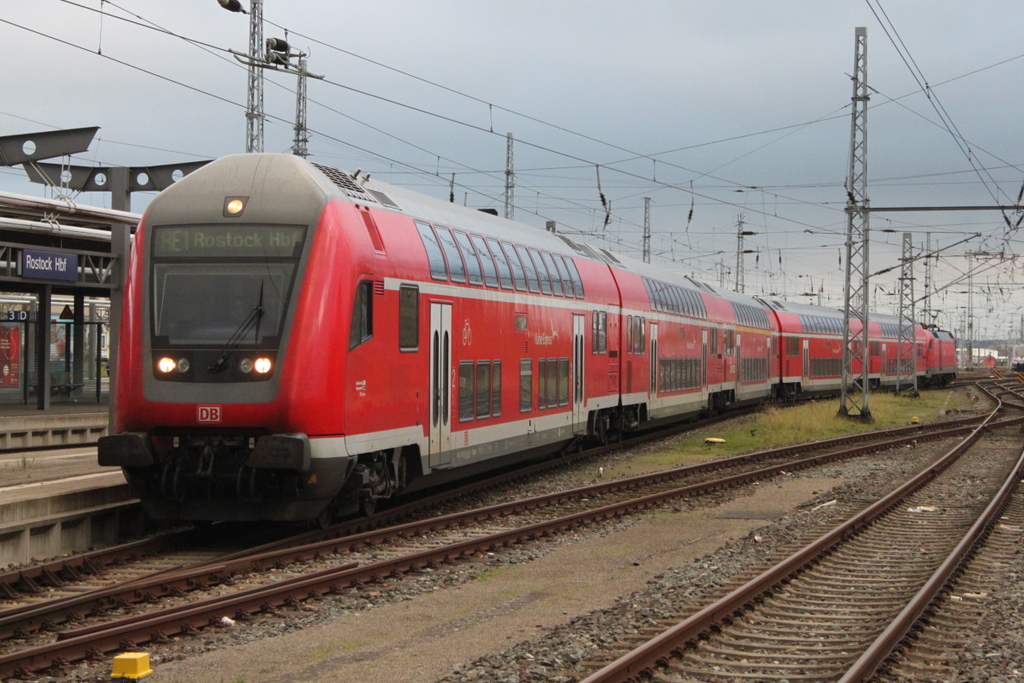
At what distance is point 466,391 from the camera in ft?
50.4

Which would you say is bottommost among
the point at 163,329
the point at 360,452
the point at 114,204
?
the point at 360,452

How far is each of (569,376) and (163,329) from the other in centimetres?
972

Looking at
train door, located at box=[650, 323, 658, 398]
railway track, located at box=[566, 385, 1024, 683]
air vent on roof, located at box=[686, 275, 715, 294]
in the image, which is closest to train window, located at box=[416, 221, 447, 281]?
railway track, located at box=[566, 385, 1024, 683]

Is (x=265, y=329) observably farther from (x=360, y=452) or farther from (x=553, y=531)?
(x=553, y=531)

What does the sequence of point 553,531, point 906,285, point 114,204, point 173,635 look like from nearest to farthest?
point 173,635 → point 553,531 → point 114,204 → point 906,285

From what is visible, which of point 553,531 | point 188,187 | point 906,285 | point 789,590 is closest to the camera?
point 789,590

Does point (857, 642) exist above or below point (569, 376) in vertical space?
below

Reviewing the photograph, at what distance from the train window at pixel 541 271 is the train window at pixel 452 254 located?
345 centimetres

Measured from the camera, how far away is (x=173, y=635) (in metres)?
8.27

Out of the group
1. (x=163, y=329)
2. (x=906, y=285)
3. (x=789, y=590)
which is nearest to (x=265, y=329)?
(x=163, y=329)

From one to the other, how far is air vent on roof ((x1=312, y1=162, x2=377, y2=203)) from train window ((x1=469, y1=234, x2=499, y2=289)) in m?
3.01

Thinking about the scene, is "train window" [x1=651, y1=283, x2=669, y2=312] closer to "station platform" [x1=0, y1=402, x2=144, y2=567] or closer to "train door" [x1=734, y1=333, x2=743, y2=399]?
"train door" [x1=734, y1=333, x2=743, y2=399]

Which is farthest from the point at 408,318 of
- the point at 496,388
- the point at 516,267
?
the point at 516,267

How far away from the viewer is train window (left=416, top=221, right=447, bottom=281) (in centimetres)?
1423
